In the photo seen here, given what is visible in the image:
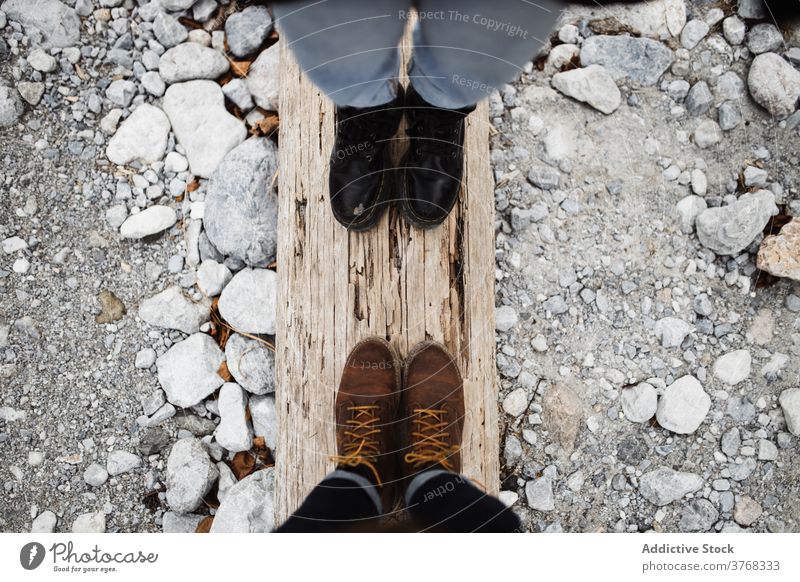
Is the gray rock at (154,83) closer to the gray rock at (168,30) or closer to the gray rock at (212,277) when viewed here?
the gray rock at (168,30)

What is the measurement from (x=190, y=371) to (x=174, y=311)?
146 mm

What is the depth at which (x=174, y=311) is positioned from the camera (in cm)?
130

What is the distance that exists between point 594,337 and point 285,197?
759 millimetres

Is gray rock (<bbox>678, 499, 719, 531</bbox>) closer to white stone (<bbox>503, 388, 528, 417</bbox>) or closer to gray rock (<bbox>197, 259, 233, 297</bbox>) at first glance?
white stone (<bbox>503, 388, 528, 417</bbox>)

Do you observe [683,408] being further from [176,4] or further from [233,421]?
[176,4]

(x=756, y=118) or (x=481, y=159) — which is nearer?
(x=481, y=159)

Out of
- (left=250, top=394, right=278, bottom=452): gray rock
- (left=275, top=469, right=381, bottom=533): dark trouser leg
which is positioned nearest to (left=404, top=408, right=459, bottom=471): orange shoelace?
(left=275, top=469, right=381, bottom=533): dark trouser leg

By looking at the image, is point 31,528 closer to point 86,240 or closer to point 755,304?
point 86,240

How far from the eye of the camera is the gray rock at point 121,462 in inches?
50.1

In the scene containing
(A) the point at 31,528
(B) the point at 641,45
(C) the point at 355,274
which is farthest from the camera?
(B) the point at 641,45

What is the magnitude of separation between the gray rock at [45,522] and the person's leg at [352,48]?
110cm

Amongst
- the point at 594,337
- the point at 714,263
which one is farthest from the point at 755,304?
the point at 594,337

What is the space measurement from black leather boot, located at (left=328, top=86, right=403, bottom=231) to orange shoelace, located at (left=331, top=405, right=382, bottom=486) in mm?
365

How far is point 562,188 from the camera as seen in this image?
134cm
